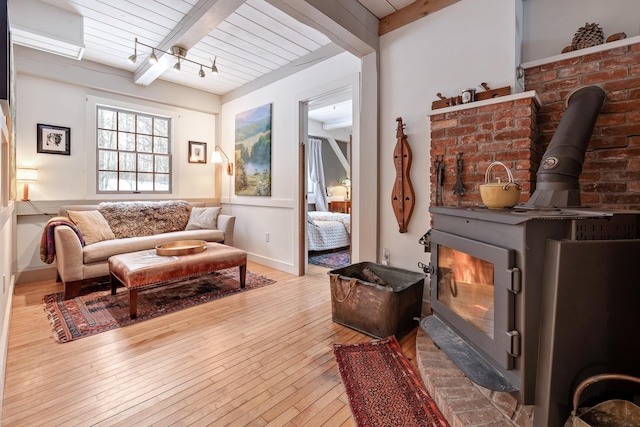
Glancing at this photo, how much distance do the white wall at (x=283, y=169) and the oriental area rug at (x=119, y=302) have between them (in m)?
0.60

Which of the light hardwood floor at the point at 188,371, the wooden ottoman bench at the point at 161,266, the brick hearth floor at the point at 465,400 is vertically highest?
the wooden ottoman bench at the point at 161,266

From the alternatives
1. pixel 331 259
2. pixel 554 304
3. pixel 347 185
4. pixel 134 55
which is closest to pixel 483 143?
pixel 554 304

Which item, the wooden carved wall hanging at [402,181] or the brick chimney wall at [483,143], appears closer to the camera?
the brick chimney wall at [483,143]

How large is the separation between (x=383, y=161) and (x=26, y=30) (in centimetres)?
343

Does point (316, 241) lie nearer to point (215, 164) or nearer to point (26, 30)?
point (215, 164)

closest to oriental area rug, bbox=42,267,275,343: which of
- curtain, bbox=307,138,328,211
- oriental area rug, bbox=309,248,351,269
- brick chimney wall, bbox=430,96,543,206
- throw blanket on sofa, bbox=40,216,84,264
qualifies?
throw blanket on sofa, bbox=40,216,84,264

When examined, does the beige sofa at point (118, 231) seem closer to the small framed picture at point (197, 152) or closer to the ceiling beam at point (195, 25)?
the small framed picture at point (197, 152)

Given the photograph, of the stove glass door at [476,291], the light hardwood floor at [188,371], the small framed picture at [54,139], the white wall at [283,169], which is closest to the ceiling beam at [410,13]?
the white wall at [283,169]

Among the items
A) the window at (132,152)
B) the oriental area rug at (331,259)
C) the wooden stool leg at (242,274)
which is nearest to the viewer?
the wooden stool leg at (242,274)

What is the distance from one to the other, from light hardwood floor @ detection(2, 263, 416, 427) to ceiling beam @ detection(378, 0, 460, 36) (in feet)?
8.48

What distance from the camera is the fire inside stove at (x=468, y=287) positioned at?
1373 mm

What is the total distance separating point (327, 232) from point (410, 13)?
3.05 meters

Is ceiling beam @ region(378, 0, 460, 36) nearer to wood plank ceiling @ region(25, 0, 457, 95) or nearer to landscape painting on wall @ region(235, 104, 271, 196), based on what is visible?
wood plank ceiling @ region(25, 0, 457, 95)

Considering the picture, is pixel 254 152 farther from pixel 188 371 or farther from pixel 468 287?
pixel 468 287
